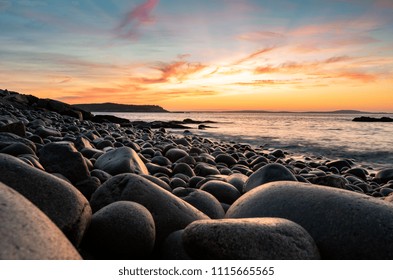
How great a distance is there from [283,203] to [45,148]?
9.03 feet

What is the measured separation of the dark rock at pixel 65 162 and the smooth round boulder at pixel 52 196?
1.25m

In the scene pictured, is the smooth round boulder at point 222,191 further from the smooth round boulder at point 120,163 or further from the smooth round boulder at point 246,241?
the smooth round boulder at point 246,241

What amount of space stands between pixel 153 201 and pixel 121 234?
0.59 m

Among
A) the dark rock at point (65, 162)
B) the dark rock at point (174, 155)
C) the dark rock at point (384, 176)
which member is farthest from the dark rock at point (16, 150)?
the dark rock at point (384, 176)

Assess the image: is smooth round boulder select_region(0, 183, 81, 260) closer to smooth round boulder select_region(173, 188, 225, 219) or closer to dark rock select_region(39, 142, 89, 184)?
smooth round boulder select_region(173, 188, 225, 219)

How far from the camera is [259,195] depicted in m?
3.15

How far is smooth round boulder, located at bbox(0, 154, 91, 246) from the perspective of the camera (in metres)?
2.23

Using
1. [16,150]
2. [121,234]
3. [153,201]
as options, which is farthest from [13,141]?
A: [121,234]

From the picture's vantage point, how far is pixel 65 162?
387 cm

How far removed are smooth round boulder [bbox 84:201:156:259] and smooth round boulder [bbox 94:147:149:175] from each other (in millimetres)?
2143

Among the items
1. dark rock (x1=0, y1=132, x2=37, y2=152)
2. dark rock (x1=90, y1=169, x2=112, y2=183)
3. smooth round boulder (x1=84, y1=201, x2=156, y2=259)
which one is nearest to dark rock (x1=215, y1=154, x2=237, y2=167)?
dark rock (x1=0, y1=132, x2=37, y2=152)
